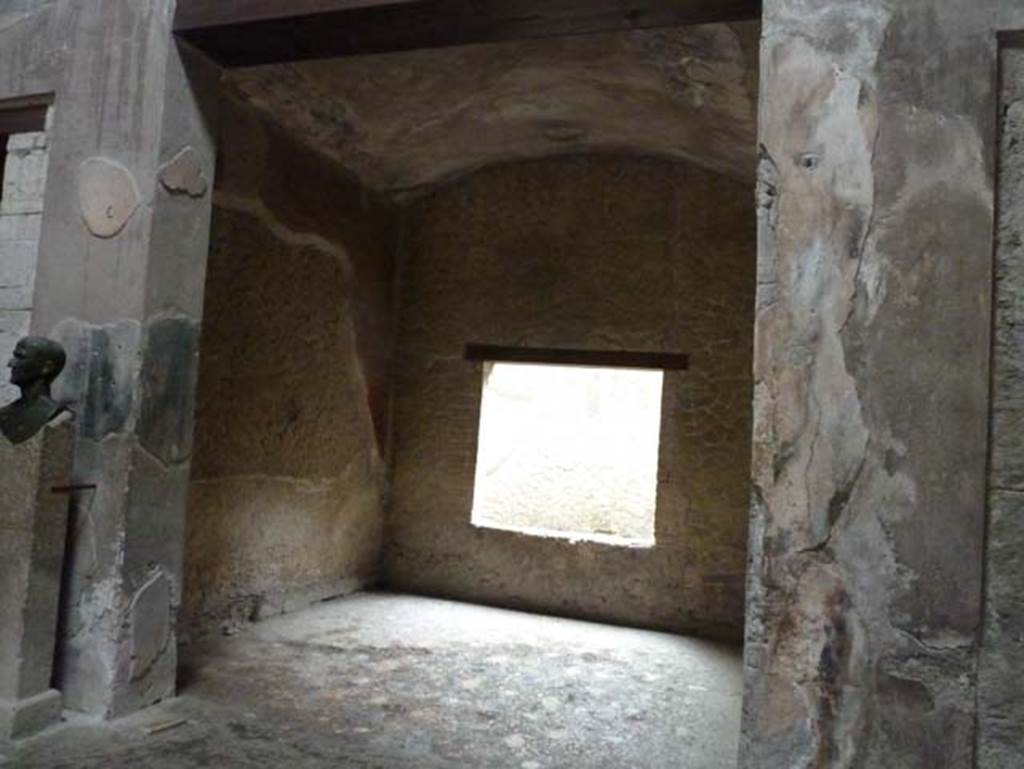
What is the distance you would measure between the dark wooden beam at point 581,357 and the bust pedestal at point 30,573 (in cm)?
300

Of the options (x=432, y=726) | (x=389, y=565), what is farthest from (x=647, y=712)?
(x=389, y=565)

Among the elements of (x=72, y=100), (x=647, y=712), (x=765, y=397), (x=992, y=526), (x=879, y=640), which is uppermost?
(x=72, y=100)

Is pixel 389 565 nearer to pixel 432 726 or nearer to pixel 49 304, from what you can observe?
pixel 432 726

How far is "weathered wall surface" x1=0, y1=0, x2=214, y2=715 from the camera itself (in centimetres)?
269

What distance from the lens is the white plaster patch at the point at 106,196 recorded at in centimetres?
277

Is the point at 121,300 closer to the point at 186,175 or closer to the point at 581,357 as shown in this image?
the point at 186,175

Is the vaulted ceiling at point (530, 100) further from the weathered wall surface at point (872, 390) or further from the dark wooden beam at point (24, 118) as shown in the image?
the weathered wall surface at point (872, 390)

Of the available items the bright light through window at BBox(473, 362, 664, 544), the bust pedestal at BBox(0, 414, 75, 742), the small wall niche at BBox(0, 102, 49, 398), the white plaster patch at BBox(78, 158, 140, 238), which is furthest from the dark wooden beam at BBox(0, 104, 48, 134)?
the bright light through window at BBox(473, 362, 664, 544)

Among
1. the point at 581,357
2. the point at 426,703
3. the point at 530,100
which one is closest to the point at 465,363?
the point at 581,357

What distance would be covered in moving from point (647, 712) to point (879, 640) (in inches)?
62.3

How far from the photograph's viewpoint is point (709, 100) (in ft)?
12.3

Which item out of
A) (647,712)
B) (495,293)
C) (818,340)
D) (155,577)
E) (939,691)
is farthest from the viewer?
(495,293)

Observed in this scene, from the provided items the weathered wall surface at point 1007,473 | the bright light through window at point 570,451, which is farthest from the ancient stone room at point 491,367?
the bright light through window at point 570,451

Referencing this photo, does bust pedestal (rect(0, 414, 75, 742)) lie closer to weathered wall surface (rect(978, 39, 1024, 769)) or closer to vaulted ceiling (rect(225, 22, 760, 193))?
vaulted ceiling (rect(225, 22, 760, 193))
